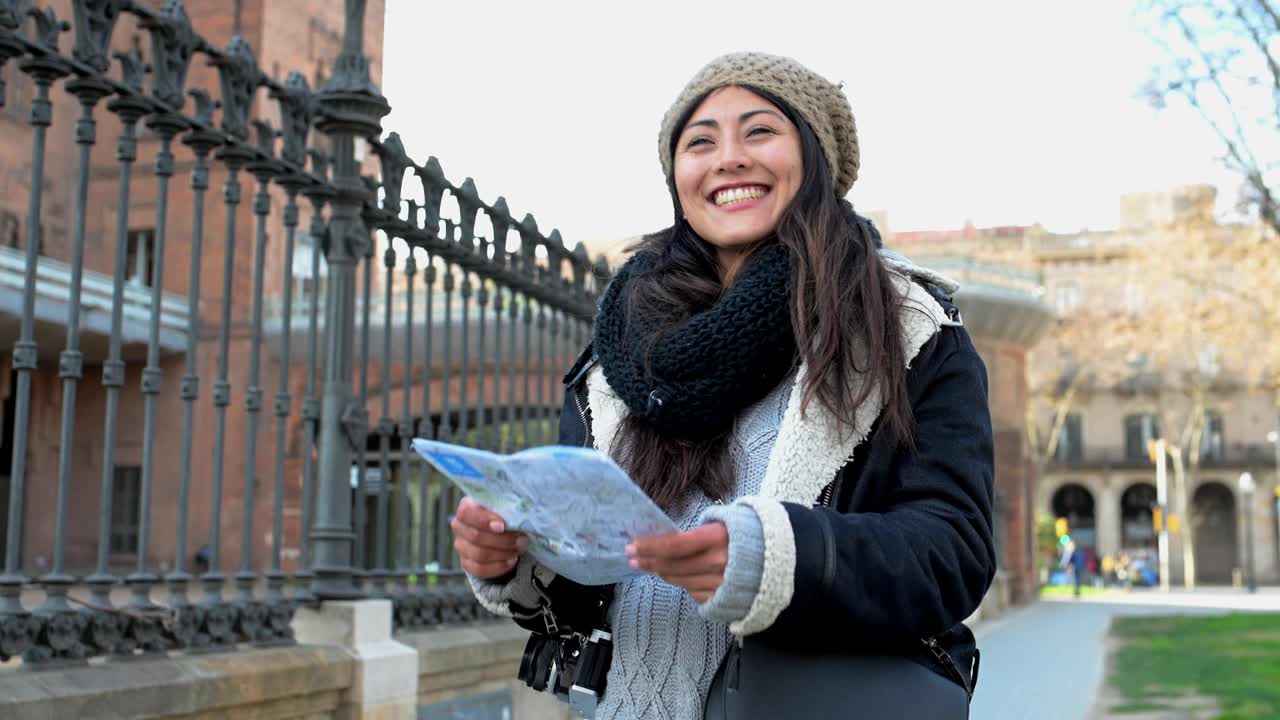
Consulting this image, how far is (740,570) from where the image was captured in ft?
5.60

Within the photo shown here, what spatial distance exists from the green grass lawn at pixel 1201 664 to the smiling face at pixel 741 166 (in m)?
8.81

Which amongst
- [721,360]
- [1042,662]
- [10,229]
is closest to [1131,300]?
[1042,662]

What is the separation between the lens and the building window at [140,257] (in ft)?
64.5

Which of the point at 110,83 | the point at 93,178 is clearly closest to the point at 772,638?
the point at 110,83

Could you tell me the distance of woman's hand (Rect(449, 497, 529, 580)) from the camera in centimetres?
197

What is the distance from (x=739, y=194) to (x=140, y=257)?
1976cm

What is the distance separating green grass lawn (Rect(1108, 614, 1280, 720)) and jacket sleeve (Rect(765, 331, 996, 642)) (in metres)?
8.79

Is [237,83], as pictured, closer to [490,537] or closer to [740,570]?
[490,537]

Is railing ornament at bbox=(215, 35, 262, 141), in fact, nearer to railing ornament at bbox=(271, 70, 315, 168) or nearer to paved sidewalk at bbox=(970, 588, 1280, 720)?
railing ornament at bbox=(271, 70, 315, 168)

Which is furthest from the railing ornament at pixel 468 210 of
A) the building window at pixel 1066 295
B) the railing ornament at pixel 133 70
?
the building window at pixel 1066 295

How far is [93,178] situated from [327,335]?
2051 cm

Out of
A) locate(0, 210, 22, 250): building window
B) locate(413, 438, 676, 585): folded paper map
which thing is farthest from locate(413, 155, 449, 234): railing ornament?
locate(0, 210, 22, 250): building window

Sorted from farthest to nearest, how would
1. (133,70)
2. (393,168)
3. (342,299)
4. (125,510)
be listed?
(125,510) → (393,168) → (342,299) → (133,70)

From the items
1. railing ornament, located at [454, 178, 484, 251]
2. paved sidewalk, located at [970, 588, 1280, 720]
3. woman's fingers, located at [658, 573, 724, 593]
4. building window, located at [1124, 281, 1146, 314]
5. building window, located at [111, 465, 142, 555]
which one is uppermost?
building window, located at [1124, 281, 1146, 314]
